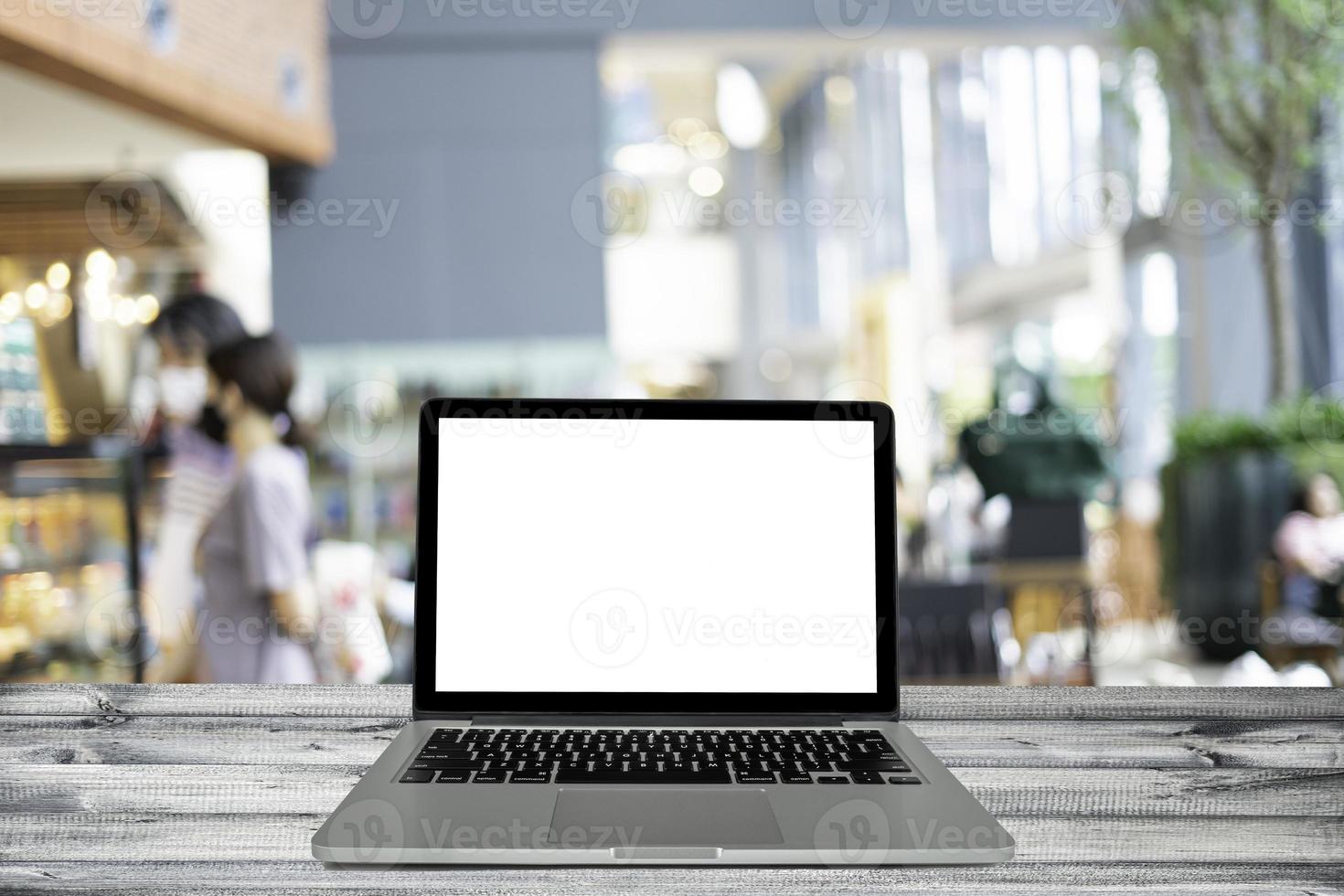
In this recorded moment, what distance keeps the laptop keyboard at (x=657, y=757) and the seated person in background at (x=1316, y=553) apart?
10.8 ft

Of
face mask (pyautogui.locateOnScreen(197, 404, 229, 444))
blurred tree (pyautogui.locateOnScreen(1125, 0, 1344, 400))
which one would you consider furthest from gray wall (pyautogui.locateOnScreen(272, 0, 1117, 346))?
blurred tree (pyautogui.locateOnScreen(1125, 0, 1344, 400))

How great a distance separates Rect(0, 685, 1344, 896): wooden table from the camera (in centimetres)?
71

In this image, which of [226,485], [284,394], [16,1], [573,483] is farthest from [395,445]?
[573,483]

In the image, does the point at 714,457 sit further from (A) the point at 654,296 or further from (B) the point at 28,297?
(A) the point at 654,296

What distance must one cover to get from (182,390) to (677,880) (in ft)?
14.1

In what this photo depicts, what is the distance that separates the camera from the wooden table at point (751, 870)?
713 millimetres

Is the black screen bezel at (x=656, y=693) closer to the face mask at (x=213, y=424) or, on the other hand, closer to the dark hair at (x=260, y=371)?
the dark hair at (x=260, y=371)

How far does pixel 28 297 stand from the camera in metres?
4.21

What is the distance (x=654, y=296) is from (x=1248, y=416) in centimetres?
489

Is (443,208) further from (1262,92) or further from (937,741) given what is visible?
(937,741)

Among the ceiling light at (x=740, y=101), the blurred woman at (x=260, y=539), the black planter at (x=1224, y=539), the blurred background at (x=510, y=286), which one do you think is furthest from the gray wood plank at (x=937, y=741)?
the ceiling light at (x=740, y=101)

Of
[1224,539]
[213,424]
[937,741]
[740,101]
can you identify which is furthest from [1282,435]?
[937,741]

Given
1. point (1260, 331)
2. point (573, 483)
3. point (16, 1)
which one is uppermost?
point (16, 1)

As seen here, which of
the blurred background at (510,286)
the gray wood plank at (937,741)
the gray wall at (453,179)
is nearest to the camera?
the gray wood plank at (937,741)
